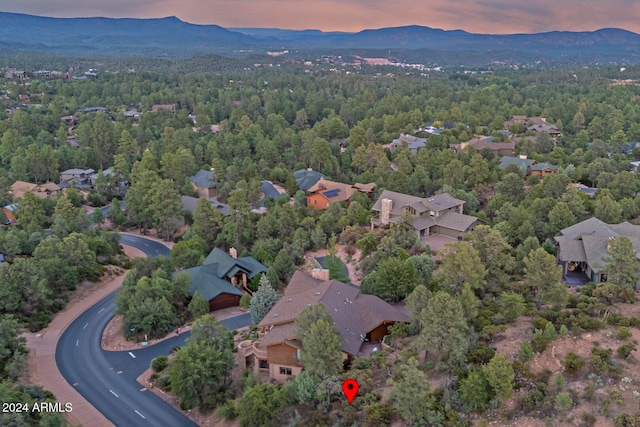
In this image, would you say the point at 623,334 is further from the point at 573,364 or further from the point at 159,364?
the point at 159,364

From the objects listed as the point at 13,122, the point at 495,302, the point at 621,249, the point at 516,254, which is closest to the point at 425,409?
the point at 495,302

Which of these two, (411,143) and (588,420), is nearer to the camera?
(588,420)

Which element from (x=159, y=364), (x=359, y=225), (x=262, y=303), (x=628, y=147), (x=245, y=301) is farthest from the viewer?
(x=628, y=147)

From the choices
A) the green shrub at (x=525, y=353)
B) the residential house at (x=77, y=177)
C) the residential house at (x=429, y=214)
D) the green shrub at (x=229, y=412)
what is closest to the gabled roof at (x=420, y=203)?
the residential house at (x=429, y=214)

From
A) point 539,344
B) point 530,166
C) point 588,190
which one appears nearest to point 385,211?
point 588,190

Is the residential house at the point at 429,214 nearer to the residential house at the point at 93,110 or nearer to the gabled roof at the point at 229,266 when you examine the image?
the gabled roof at the point at 229,266

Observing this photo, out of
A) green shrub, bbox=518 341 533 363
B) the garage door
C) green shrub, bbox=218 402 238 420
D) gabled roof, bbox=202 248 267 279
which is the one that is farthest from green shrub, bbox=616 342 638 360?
gabled roof, bbox=202 248 267 279

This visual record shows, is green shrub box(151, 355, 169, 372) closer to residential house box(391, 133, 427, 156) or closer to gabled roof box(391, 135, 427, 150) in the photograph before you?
residential house box(391, 133, 427, 156)
